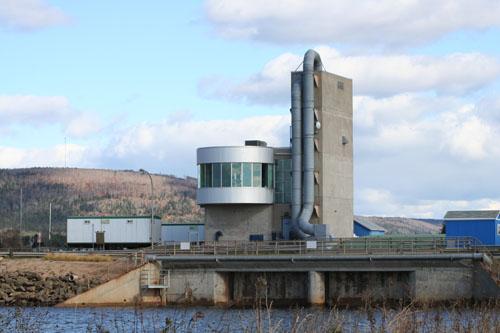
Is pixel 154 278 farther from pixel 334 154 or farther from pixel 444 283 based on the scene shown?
pixel 334 154

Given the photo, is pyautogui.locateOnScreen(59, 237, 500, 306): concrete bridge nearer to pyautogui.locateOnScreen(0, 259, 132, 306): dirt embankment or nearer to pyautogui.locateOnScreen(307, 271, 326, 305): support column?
pyautogui.locateOnScreen(307, 271, 326, 305): support column

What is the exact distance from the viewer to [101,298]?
6425cm

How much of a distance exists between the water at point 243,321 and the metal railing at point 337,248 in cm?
755

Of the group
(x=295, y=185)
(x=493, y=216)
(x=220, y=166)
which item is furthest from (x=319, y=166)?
(x=493, y=216)

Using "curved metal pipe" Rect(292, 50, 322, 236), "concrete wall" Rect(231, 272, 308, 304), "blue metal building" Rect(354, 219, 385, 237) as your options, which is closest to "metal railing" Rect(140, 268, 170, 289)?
"concrete wall" Rect(231, 272, 308, 304)

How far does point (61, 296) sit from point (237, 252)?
42.4 feet

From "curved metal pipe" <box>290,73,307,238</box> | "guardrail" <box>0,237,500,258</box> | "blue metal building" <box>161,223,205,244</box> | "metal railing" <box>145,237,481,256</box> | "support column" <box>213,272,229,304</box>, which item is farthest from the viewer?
"blue metal building" <box>161,223,205,244</box>

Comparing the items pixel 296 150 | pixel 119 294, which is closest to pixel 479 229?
pixel 296 150

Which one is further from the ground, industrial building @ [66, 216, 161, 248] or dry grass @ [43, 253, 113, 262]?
industrial building @ [66, 216, 161, 248]

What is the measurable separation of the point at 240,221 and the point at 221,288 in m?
16.4

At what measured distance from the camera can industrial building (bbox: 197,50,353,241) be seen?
82750 mm

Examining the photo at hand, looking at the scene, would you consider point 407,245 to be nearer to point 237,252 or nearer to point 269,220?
point 237,252

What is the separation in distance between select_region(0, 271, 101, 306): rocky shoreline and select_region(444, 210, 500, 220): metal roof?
29.0m

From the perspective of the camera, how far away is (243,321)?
38938 millimetres
